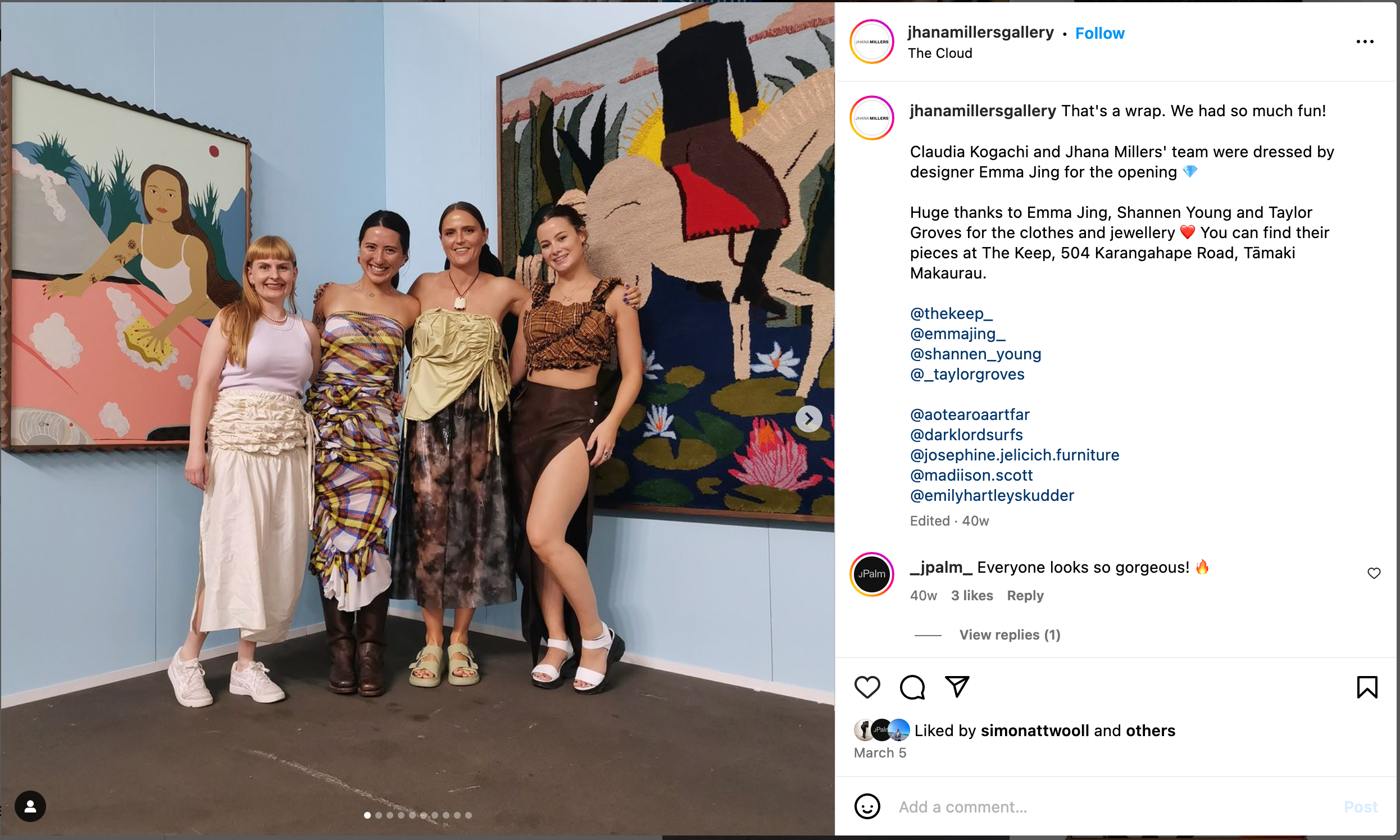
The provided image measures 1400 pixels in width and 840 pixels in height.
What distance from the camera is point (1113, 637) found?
51.3 inches

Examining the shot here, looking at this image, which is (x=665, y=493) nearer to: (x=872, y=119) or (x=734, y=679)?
(x=734, y=679)

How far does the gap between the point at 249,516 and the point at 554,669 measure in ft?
3.16

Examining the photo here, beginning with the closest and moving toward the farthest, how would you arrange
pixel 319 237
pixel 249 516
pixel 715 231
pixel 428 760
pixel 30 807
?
1. pixel 30 807
2. pixel 428 760
3. pixel 249 516
4. pixel 715 231
5. pixel 319 237

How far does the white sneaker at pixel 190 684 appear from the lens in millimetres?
2424

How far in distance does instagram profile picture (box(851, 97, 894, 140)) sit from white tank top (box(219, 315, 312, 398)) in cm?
182

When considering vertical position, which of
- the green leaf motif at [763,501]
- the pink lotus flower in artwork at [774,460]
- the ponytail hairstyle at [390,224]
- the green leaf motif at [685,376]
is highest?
the ponytail hairstyle at [390,224]

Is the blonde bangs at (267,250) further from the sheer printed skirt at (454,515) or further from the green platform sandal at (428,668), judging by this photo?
the green platform sandal at (428,668)

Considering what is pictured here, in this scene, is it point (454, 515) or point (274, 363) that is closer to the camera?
point (274, 363)

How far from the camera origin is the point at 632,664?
9.47 feet

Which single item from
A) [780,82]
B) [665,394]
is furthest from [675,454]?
[780,82]

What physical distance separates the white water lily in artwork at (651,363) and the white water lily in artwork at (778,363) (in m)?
0.36

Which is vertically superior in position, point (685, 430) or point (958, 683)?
point (685, 430)

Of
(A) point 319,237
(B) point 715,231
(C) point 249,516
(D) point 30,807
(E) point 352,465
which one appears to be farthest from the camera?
(A) point 319,237

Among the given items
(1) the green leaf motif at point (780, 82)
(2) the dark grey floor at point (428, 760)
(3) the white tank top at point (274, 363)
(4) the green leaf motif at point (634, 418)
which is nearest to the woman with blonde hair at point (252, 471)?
(3) the white tank top at point (274, 363)
